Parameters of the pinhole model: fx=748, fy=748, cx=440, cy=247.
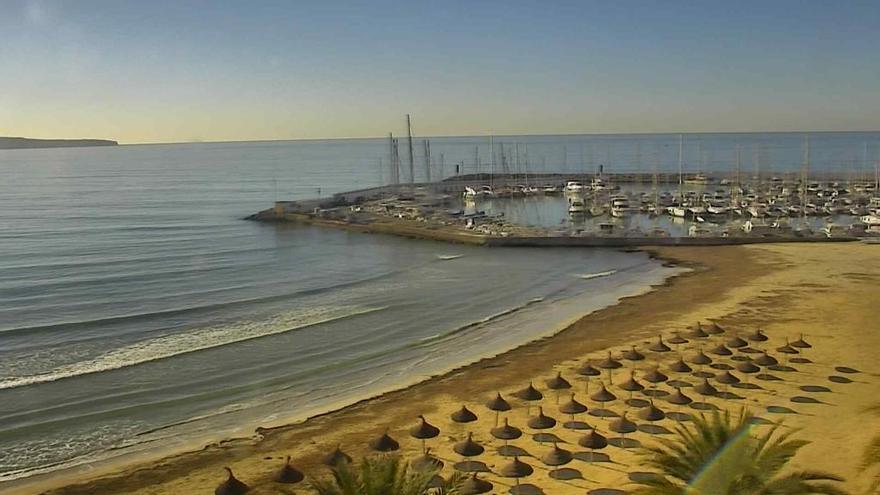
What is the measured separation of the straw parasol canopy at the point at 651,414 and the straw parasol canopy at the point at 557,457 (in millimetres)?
3454

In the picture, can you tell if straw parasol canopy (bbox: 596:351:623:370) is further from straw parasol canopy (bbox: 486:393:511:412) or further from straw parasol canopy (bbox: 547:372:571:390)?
straw parasol canopy (bbox: 486:393:511:412)

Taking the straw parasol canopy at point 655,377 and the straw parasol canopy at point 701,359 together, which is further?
the straw parasol canopy at point 701,359

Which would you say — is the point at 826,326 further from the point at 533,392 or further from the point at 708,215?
the point at 708,215

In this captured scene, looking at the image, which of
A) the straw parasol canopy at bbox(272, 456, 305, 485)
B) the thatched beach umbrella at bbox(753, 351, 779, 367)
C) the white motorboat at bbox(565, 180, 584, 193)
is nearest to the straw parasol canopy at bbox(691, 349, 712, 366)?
the thatched beach umbrella at bbox(753, 351, 779, 367)

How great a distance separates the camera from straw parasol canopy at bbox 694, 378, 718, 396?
22.8 m

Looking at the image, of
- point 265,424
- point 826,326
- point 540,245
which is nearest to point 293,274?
point 540,245

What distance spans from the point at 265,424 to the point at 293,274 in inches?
1125

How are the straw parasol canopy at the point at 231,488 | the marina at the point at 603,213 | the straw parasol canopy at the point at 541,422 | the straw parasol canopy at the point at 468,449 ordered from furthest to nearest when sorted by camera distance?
the marina at the point at 603,213
the straw parasol canopy at the point at 541,422
the straw parasol canopy at the point at 468,449
the straw parasol canopy at the point at 231,488

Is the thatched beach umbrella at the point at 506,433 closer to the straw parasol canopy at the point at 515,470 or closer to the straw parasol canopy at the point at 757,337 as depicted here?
the straw parasol canopy at the point at 515,470

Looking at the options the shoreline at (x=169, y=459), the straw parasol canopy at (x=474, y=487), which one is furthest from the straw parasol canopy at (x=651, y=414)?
the shoreline at (x=169, y=459)

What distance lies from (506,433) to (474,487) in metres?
3.28

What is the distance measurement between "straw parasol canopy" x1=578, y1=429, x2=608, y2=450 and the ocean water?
9.51 metres

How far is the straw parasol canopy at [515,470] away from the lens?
56.1 ft

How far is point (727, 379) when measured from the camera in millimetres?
23719
